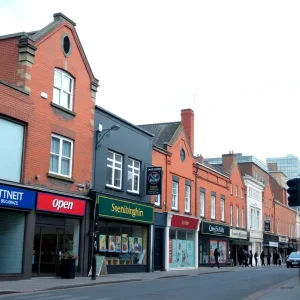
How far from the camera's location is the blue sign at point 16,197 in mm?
20156

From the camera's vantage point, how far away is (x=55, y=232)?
78.0ft

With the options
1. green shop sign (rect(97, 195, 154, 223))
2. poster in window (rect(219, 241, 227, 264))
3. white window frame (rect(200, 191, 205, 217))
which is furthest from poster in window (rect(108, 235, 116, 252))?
poster in window (rect(219, 241, 227, 264))

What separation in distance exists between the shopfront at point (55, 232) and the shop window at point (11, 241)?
98 centimetres

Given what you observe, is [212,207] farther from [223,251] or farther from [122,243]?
[122,243]

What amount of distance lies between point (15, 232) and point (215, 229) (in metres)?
24.9

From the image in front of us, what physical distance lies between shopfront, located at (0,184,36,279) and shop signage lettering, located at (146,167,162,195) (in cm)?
1042

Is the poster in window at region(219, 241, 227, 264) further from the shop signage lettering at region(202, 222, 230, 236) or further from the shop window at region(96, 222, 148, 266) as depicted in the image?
the shop window at region(96, 222, 148, 266)

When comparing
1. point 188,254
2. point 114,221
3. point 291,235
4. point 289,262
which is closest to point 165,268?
point 188,254

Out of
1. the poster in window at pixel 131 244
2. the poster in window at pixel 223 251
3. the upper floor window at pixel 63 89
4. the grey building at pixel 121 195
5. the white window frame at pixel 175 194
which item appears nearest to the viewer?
the upper floor window at pixel 63 89

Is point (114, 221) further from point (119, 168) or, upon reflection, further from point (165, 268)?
point (165, 268)


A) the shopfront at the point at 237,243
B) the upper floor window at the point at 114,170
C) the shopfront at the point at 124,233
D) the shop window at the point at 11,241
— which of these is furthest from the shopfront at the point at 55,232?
the shopfront at the point at 237,243

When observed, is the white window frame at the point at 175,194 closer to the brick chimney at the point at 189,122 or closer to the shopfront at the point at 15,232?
the brick chimney at the point at 189,122

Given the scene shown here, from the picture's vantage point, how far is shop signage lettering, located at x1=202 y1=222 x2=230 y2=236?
135ft

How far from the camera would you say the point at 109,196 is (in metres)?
27.1
